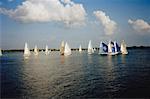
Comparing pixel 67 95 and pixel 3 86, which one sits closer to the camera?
pixel 67 95

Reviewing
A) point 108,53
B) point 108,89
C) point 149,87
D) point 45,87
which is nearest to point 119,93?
point 108,89

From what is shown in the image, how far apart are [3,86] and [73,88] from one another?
4533mm

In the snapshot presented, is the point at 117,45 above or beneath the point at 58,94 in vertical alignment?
above

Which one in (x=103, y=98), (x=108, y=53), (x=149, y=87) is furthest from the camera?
(x=108, y=53)

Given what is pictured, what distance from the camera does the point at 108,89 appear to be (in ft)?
44.9

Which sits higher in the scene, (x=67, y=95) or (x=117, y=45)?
(x=117, y=45)

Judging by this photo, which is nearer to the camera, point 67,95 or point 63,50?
point 67,95

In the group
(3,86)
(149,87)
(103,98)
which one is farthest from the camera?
(3,86)

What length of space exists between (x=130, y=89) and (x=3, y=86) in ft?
25.2

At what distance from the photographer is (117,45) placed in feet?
167

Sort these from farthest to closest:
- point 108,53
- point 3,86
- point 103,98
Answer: point 108,53
point 3,86
point 103,98

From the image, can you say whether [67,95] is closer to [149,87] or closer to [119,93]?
[119,93]

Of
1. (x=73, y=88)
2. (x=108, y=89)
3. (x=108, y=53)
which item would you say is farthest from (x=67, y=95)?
(x=108, y=53)

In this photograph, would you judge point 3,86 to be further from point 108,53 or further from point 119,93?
point 108,53
